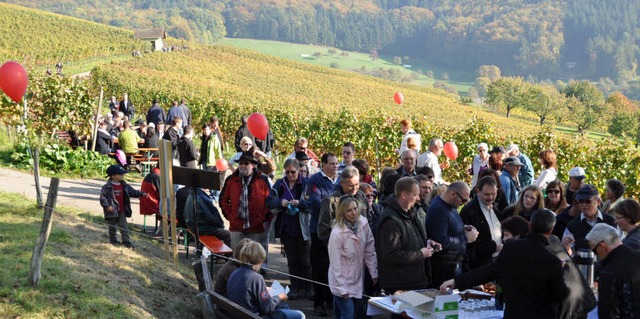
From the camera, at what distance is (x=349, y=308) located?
6977mm

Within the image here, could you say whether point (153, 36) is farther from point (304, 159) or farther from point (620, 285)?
point (620, 285)

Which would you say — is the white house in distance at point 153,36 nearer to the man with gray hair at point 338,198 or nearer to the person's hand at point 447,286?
the man with gray hair at point 338,198

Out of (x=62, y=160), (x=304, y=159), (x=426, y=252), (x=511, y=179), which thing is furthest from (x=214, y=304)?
(x=62, y=160)

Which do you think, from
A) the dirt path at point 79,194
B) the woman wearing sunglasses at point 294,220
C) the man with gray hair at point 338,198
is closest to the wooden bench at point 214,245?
the dirt path at point 79,194

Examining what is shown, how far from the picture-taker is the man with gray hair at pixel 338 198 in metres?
7.54

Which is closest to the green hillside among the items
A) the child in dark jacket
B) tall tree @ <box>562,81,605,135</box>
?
tall tree @ <box>562,81,605,135</box>

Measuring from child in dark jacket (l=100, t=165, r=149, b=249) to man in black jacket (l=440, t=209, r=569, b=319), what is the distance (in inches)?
227

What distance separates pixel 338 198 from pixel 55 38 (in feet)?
298

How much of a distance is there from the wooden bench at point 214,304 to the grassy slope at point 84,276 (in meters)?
0.59

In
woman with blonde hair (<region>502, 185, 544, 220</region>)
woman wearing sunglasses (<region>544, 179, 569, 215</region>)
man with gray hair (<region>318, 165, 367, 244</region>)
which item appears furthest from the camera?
woman wearing sunglasses (<region>544, 179, 569, 215</region>)

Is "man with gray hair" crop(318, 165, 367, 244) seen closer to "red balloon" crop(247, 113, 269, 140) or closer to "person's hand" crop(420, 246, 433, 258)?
"person's hand" crop(420, 246, 433, 258)

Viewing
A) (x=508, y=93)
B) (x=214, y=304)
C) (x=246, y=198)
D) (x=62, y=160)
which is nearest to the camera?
(x=214, y=304)

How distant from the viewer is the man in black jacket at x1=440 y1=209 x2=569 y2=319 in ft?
16.9

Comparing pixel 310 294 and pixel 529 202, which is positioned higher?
pixel 529 202
